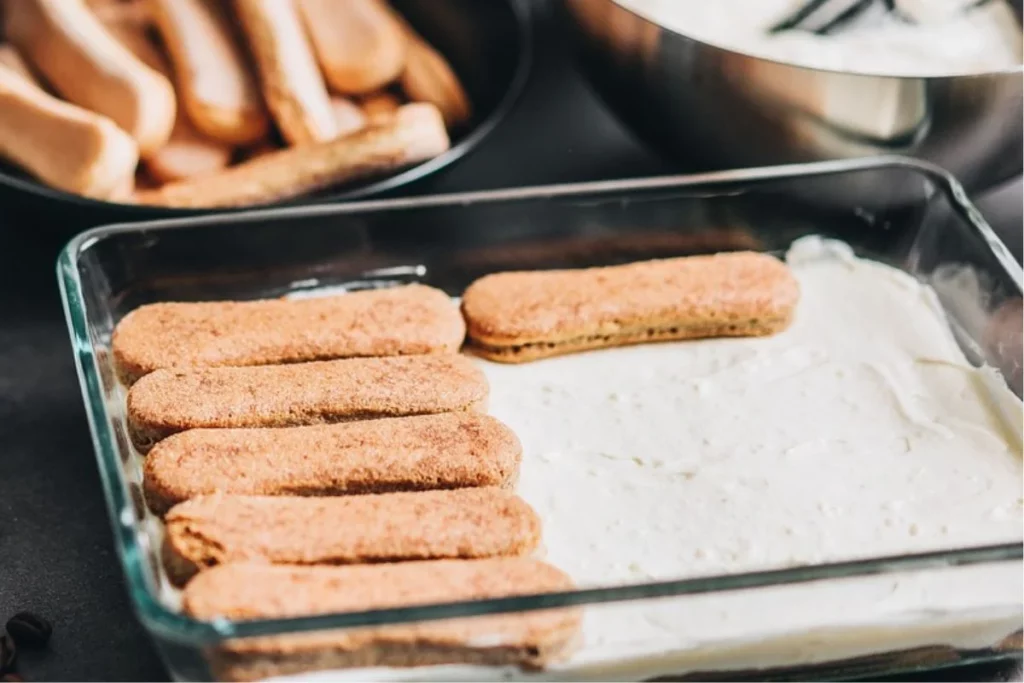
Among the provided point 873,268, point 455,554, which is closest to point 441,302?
point 455,554

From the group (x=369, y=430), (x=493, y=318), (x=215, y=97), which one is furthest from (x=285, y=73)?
(x=369, y=430)

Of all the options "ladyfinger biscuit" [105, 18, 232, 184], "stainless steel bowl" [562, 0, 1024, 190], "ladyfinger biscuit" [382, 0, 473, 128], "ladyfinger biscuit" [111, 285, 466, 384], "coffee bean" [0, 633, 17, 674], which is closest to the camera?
"coffee bean" [0, 633, 17, 674]

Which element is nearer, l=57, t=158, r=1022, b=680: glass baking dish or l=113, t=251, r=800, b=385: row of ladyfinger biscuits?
l=57, t=158, r=1022, b=680: glass baking dish

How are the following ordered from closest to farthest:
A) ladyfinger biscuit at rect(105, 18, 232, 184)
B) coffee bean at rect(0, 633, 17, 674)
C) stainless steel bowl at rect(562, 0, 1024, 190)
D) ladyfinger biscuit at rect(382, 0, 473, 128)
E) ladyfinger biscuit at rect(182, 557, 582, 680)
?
ladyfinger biscuit at rect(182, 557, 582, 680) → coffee bean at rect(0, 633, 17, 674) → stainless steel bowl at rect(562, 0, 1024, 190) → ladyfinger biscuit at rect(105, 18, 232, 184) → ladyfinger biscuit at rect(382, 0, 473, 128)

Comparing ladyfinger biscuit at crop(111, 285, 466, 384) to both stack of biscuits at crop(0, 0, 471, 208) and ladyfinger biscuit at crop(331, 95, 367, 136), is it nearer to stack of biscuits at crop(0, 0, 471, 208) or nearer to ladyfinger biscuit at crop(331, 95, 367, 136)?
stack of biscuits at crop(0, 0, 471, 208)

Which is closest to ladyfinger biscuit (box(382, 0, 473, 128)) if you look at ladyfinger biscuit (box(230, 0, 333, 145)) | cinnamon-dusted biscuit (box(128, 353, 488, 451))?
ladyfinger biscuit (box(230, 0, 333, 145))

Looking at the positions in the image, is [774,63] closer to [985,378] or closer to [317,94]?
[985,378]

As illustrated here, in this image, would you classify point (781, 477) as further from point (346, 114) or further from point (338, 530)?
point (346, 114)

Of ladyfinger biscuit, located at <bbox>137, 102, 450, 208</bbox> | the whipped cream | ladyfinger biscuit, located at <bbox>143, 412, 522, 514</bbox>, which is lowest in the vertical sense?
ladyfinger biscuit, located at <bbox>143, 412, 522, 514</bbox>
